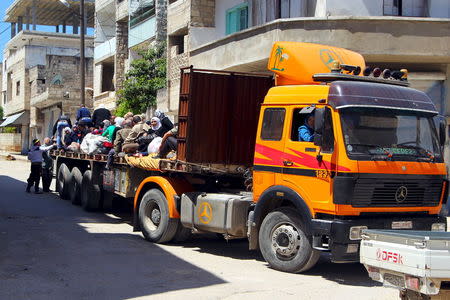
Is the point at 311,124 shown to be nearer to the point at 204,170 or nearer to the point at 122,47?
the point at 204,170

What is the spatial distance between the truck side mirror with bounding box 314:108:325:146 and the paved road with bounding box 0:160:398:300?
6.15 ft

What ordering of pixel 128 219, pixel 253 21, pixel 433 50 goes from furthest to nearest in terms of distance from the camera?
pixel 253 21, pixel 433 50, pixel 128 219

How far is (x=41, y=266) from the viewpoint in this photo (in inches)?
358

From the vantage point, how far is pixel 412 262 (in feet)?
19.6

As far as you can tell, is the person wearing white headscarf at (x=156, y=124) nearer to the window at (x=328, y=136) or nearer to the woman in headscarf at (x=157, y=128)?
the woman in headscarf at (x=157, y=128)

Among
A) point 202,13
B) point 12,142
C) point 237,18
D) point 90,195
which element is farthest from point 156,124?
point 12,142

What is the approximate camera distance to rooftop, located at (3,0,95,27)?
5422 centimetres

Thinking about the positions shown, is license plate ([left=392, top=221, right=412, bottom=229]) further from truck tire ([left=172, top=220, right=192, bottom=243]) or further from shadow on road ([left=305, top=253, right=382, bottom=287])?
truck tire ([left=172, top=220, right=192, bottom=243])

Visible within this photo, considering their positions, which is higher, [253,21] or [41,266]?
[253,21]

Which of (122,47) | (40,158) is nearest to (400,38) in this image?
(40,158)

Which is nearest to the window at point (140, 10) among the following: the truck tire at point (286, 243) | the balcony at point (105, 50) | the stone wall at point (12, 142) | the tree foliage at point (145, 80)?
the tree foliage at point (145, 80)

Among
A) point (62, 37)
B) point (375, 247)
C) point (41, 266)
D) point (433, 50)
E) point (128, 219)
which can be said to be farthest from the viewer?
point (62, 37)

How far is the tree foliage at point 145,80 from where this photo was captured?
30.5 m

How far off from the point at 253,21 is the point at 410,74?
6.25 meters
